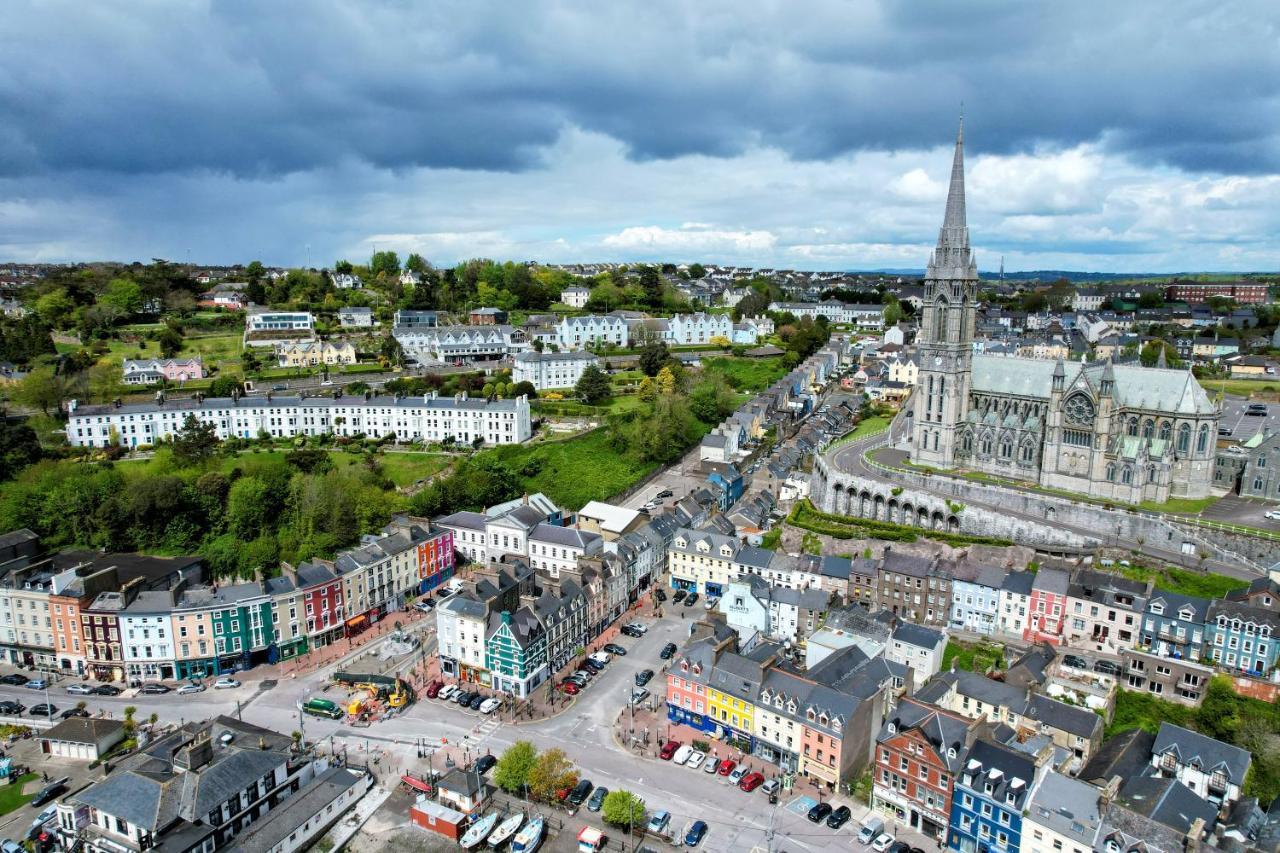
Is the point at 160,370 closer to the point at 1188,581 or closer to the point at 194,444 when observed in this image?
the point at 194,444

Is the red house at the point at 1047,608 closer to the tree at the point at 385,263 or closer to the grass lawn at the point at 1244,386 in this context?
the grass lawn at the point at 1244,386

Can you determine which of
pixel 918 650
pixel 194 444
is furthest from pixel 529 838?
pixel 194 444

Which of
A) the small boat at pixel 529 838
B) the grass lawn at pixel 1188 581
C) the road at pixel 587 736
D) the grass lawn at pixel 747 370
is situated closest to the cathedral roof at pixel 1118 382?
the grass lawn at pixel 1188 581

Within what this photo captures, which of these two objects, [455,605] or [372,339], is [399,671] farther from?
[372,339]

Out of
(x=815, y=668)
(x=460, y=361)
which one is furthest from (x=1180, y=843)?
(x=460, y=361)

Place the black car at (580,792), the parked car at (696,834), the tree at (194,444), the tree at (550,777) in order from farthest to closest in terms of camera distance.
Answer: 1. the tree at (194,444)
2. the black car at (580,792)
3. the tree at (550,777)
4. the parked car at (696,834)

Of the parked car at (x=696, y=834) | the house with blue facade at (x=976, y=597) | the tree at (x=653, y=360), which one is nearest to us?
the parked car at (x=696, y=834)
